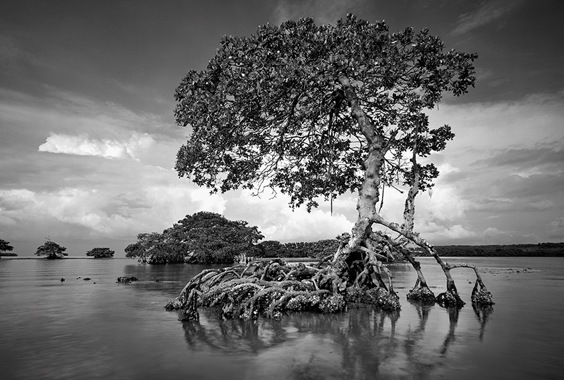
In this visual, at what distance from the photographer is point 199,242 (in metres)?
64.0

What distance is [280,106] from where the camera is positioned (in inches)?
587

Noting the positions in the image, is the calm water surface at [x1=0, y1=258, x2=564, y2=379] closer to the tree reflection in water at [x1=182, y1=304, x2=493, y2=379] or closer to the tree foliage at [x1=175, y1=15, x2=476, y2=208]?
the tree reflection in water at [x1=182, y1=304, x2=493, y2=379]

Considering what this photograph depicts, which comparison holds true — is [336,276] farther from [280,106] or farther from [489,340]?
[280,106]

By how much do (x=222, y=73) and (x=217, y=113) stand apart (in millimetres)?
1394

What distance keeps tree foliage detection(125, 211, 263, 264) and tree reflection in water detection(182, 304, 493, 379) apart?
52.3 metres

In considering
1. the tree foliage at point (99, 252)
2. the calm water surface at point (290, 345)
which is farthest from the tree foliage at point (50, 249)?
the calm water surface at point (290, 345)

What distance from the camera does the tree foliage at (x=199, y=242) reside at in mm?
63094

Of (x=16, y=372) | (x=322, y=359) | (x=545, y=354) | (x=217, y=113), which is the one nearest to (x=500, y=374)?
(x=545, y=354)

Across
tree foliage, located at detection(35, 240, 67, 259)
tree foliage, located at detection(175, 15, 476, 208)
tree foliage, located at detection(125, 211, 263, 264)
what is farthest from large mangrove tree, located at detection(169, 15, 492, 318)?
tree foliage, located at detection(35, 240, 67, 259)

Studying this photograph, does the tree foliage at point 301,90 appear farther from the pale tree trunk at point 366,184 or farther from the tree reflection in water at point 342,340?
the tree reflection in water at point 342,340

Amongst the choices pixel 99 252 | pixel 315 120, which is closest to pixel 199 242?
pixel 315 120

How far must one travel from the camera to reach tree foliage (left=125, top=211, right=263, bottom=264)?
6309 centimetres

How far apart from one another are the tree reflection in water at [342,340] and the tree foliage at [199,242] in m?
52.3

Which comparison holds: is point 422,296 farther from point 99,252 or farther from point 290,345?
point 99,252
